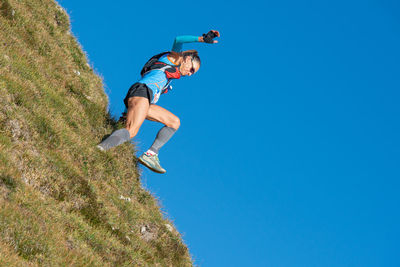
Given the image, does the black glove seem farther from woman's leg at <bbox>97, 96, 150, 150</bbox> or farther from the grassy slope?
the grassy slope

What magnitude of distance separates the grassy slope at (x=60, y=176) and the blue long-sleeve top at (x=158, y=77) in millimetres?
1335

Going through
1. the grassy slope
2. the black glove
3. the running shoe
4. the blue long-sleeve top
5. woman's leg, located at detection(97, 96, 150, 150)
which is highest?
the black glove

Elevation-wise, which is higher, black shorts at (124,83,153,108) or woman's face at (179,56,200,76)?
woman's face at (179,56,200,76)

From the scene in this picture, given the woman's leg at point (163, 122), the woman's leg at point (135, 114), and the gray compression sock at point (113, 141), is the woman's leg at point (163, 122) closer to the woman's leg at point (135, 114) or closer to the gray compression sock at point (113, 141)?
the woman's leg at point (135, 114)

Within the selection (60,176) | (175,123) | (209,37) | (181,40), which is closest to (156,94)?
(175,123)

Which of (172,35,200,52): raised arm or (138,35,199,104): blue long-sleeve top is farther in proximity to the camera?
(172,35,200,52): raised arm

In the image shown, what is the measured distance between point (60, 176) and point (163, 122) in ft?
11.6

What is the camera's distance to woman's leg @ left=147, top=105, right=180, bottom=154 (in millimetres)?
10594

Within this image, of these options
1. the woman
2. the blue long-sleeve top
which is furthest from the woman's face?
the blue long-sleeve top

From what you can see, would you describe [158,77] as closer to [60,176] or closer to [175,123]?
[175,123]

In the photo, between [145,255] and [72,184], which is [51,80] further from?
[145,255]

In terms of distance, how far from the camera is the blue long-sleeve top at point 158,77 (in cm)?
1026

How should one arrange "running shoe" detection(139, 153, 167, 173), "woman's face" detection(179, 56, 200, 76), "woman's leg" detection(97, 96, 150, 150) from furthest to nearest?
1. "woman's face" detection(179, 56, 200, 76)
2. "running shoe" detection(139, 153, 167, 173)
3. "woman's leg" detection(97, 96, 150, 150)

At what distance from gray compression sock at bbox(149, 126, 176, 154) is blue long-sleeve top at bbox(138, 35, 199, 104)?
0.70 metres
